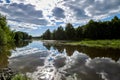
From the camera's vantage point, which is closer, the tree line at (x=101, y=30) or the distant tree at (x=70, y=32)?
the tree line at (x=101, y=30)

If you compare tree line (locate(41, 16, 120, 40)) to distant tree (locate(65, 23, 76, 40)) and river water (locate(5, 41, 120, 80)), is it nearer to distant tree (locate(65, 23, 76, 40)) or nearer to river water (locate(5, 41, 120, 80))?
distant tree (locate(65, 23, 76, 40))

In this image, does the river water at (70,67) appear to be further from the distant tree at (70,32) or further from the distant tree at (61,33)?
the distant tree at (61,33)

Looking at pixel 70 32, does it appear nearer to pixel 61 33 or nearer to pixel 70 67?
pixel 61 33

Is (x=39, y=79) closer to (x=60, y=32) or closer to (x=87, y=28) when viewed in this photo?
(x=87, y=28)

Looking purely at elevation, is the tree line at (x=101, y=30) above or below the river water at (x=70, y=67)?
above

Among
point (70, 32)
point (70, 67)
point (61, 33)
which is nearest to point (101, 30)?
point (70, 32)

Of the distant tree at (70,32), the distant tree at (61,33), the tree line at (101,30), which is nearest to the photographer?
the tree line at (101,30)

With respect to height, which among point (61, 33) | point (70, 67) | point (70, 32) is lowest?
point (70, 67)

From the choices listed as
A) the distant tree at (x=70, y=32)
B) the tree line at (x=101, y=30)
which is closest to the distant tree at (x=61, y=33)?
the distant tree at (x=70, y=32)

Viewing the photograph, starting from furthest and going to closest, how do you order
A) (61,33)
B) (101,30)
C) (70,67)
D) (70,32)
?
(61,33) → (70,32) → (101,30) → (70,67)

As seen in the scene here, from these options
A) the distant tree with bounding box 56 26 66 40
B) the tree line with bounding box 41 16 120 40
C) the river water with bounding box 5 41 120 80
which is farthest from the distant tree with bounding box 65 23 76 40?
the river water with bounding box 5 41 120 80

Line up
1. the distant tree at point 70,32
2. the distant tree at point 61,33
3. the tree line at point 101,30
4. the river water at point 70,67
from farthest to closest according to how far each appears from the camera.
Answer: the distant tree at point 61,33 < the distant tree at point 70,32 < the tree line at point 101,30 < the river water at point 70,67

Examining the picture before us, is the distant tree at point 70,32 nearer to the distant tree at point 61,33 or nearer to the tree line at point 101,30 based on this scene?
the tree line at point 101,30

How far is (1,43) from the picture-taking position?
2261 inches
